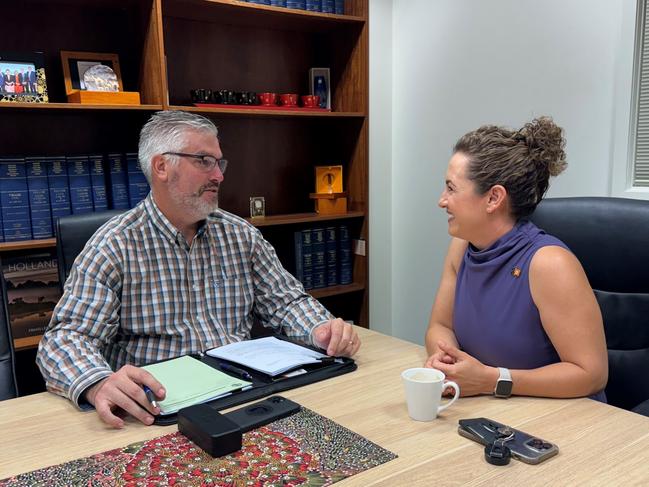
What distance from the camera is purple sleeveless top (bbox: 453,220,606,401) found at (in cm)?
133

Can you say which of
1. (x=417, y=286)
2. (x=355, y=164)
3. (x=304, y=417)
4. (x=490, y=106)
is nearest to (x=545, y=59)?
(x=490, y=106)

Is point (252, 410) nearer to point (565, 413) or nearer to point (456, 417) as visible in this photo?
point (456, 417)

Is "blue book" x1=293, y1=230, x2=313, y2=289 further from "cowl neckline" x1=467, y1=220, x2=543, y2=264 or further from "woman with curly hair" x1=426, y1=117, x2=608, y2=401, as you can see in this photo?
"cowl neckline" x1=467, y1=220, x2=543, y2=264

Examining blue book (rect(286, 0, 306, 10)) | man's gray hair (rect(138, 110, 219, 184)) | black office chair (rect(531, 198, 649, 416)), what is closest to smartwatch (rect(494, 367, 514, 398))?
black office chair (rect(531, 198, 649, 416))

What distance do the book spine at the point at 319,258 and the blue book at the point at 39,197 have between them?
1296mm

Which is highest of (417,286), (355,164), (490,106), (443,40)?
(443,40)

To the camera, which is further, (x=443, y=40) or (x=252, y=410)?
(x=443, y=40)

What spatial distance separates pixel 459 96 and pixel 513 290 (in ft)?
5.54

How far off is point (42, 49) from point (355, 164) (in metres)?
1.60

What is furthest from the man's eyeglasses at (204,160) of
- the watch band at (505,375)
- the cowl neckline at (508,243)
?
the watch band at (505,375)

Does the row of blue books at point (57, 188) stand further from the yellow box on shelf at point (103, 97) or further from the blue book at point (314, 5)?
the blue book at point (314, 5)

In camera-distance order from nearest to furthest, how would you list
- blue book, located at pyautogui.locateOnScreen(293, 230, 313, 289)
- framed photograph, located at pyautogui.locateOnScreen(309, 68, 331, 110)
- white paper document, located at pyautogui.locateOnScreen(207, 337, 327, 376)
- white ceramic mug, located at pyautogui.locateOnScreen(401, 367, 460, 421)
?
white ceramic mug, located at pyautogui.locateOnScreen(401, 367, 460, 421) → white paper document, located at pyautogui.locateOnScreen(207, 337, 327, 376) → blue book, located at pyautogui.locateOnScreen(293, 230, 313, 289) → framed photograph, located at pyautogui.locateOnScreen(309, 68, 331, 110)

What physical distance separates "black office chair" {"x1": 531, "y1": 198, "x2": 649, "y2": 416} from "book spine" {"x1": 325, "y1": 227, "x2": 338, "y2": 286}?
174 centimetres

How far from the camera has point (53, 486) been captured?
2.91 feet
